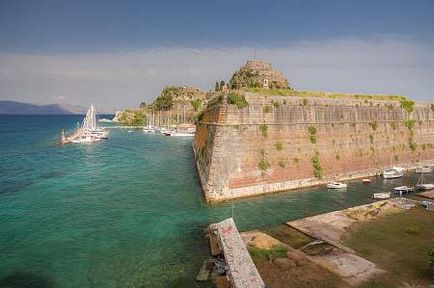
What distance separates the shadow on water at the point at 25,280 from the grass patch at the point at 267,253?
1179 centimetres

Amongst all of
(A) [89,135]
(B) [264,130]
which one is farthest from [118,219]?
(A) [89,135]

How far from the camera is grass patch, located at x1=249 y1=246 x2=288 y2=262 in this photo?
19.9 meters

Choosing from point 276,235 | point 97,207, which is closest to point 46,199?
point 97,207

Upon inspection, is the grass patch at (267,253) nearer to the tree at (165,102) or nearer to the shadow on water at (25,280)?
the shadow on water at (25,280)

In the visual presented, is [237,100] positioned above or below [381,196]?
above

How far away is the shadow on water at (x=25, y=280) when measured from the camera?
18.1m

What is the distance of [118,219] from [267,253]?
45.9ft

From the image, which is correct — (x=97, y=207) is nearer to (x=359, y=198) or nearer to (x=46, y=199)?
(x=46, y=199)

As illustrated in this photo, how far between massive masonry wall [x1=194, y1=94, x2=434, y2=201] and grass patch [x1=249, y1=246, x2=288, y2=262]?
11.3 m

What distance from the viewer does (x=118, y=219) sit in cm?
2806

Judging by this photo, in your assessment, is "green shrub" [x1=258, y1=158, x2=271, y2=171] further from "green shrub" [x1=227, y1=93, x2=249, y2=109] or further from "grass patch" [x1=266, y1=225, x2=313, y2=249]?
"grass patch" [x1=266, y1=225, x2=313, y2=249]

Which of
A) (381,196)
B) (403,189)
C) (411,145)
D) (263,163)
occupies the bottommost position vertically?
(381,196)

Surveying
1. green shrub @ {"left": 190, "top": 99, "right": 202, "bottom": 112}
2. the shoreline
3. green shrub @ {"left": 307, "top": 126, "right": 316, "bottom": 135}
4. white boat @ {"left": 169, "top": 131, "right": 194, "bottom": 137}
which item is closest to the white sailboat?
white boat @ {"left": 169, "top": 131, "right": 194, "bottom": 137}

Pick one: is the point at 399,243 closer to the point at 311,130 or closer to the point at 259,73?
the point at 311,130
